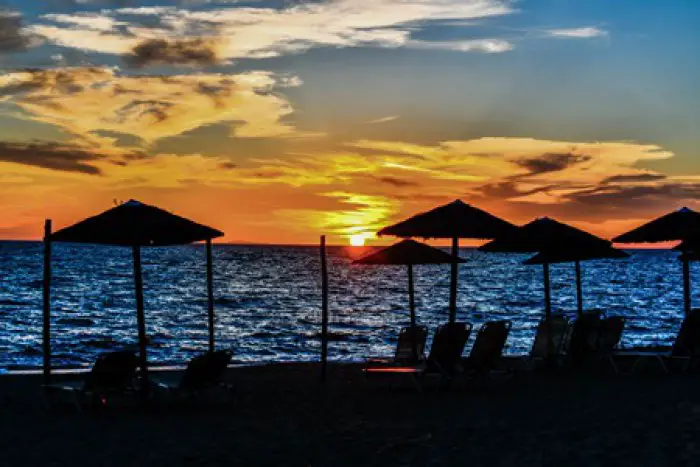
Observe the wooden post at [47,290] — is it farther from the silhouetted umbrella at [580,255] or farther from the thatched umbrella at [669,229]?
the thatched umbrella at [669,229]

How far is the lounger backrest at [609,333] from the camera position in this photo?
13844mm

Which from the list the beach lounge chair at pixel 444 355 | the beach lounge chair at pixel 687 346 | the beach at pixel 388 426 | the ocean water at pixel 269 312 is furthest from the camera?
the ocean water at pixel 269 312

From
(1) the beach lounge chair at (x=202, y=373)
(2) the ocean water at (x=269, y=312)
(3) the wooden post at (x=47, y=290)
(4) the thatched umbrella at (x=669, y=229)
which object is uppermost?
(4) the thatched umbrella at (x=669, y=229)

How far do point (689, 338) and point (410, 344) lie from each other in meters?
4.13

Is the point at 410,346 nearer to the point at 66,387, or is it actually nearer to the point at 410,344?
the point at 410,344

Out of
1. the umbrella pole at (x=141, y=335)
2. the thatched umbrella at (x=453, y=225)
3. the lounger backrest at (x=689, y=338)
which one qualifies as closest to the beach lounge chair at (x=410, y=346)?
the thatched umbrella at (x=453, y=225)

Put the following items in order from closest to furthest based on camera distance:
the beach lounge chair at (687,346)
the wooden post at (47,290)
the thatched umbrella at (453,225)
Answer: the wooden post at (47,290) → the thatched umbrella at (453,225) → the beach lounge chair at (687,346)

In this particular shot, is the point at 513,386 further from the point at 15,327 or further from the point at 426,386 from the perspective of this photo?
the point at 15,327

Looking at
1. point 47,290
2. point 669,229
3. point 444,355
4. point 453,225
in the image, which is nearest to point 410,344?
point 444,355

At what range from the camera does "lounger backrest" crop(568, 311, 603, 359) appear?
45.4ft

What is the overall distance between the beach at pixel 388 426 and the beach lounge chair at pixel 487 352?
0.31 meters

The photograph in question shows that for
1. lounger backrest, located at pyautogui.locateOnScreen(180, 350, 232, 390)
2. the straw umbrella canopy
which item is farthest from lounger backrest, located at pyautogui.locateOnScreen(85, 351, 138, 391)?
the straw umbrella canopy

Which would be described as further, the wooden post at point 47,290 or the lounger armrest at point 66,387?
the wooden post at point 47,290

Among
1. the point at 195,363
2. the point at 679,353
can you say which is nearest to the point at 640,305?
the point at 679,353
